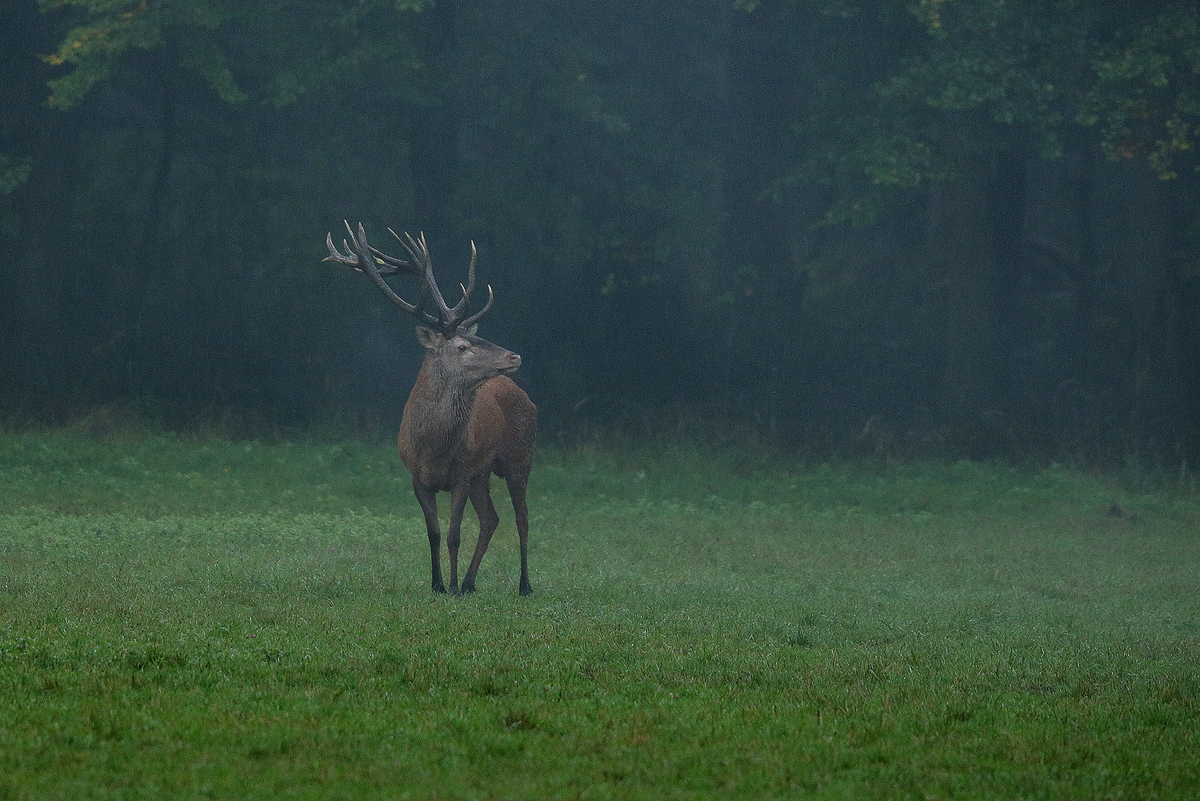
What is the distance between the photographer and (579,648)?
9.23 metres

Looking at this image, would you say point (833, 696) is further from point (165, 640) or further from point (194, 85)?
point (194, 85)

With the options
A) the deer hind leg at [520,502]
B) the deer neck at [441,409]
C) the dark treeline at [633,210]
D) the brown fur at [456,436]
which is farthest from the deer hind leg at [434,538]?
the dark treeline at [633,210]

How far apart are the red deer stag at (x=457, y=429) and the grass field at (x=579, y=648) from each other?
0.62 meters

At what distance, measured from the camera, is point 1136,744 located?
711 cm

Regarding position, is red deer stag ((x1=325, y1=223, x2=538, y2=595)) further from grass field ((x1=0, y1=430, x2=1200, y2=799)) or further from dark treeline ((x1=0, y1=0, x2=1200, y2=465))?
dark treeline ((x1=0, y1=0, x2=1200, y2=465))

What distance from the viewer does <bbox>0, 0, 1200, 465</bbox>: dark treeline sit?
2531 centimetres

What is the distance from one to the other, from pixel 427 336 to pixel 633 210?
1764cm

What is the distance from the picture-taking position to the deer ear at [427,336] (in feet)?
41.6

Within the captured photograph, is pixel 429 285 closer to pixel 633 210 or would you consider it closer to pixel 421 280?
pixel 421 280

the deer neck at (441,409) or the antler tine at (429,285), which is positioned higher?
the antler tine at (429,285)

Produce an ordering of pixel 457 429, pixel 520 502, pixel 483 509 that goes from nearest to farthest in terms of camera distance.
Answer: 1. pixel 457 429
2. pixel 483 509
3. pixel 520 502

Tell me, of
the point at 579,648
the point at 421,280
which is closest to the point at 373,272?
the point at 421,280

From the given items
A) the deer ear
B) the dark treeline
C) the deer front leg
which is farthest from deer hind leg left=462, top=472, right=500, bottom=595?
the dark treeline

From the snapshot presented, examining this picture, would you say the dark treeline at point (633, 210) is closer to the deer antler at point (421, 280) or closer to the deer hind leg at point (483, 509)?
the deer antler at point (421, 280)
